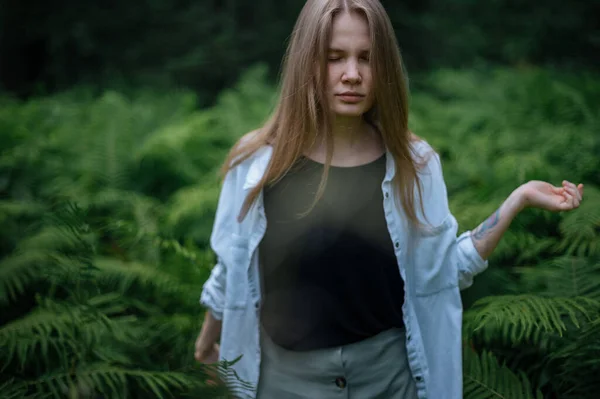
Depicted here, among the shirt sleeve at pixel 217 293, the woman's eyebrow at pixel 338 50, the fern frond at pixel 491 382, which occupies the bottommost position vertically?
the fern frond at pixel 491 382

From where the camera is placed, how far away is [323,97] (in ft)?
5.62

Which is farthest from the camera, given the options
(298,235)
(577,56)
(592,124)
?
(577,56)

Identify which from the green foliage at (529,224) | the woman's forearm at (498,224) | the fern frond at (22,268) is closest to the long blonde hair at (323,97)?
the woman's forearm at (498,224)

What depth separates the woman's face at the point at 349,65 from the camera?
5.39 feet

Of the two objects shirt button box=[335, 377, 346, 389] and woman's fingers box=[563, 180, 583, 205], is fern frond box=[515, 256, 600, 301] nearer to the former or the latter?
woman's fingers box=[563, 180, 583, 205]

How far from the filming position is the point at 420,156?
1.85 meters

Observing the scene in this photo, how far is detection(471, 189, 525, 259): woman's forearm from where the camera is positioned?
173cm

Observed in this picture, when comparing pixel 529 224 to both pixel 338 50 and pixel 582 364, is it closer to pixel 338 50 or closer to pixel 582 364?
pixel 582 364

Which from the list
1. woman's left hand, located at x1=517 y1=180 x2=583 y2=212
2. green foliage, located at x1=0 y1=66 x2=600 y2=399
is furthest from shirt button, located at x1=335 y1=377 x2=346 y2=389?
woman's left hand, located at x1=517 y1=180 x2=583 y2=212

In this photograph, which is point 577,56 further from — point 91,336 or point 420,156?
point 91,336

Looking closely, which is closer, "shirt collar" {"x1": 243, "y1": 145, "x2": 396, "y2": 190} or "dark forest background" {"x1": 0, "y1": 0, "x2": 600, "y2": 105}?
"shirt collar" {"x1": 243, "y1": 145, "x2": 396, "y2": 190}

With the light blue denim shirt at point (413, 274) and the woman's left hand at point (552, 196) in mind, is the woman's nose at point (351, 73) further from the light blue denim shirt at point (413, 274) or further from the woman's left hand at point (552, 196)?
the woman's left hand at point (552, 196)

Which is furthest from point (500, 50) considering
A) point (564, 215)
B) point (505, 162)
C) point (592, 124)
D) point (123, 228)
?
point (123, 228)

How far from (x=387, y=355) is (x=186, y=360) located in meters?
0.86
